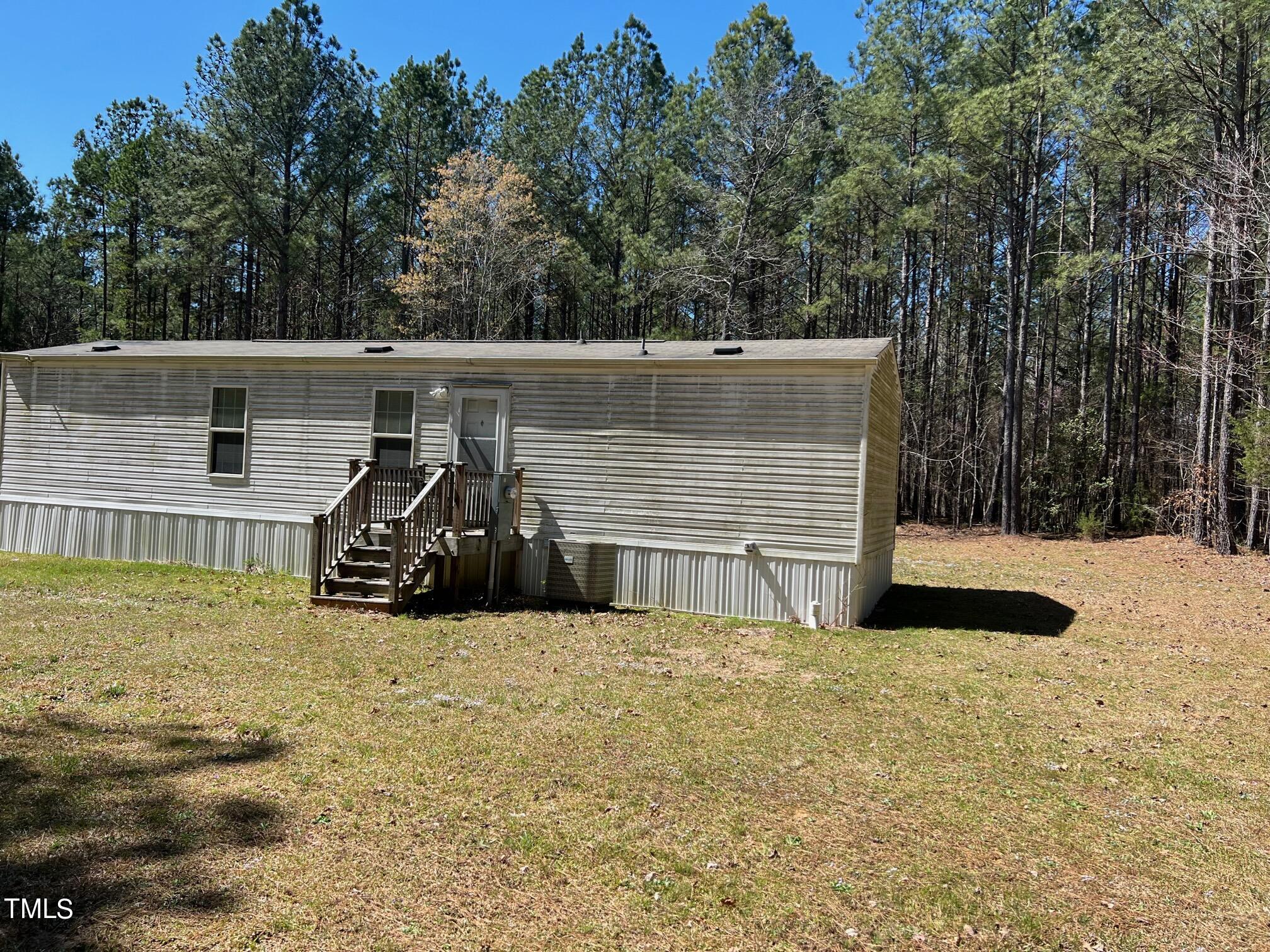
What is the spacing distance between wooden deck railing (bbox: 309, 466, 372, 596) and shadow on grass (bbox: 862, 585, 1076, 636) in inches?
262

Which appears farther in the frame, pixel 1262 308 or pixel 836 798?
pixel 1262 308

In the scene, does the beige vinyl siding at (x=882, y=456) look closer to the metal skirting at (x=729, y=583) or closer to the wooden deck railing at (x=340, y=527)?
the metal skirting at (x=729, y=583)

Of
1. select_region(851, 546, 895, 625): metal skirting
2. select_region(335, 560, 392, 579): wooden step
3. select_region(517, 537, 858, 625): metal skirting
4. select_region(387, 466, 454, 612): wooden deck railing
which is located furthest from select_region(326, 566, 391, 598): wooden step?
select_region(851, 546, 895, 625): metal skirting

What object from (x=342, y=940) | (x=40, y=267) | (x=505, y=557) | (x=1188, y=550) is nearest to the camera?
(x=342, y=940)

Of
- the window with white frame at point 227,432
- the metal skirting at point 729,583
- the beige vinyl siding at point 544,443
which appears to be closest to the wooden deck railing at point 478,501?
the beige vinyl siding at point 544,443

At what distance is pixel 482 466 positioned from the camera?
1113 cm

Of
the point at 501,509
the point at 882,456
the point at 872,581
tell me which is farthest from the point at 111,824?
the point at 882,456

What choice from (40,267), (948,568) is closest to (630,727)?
(948,568)

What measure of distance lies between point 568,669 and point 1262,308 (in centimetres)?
1908

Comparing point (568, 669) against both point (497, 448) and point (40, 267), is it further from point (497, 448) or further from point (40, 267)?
point (40, 267)

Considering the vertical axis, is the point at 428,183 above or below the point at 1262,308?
above

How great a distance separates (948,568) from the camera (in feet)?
52.1

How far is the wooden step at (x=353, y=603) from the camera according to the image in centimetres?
921

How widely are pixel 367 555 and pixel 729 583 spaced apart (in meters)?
4.67
